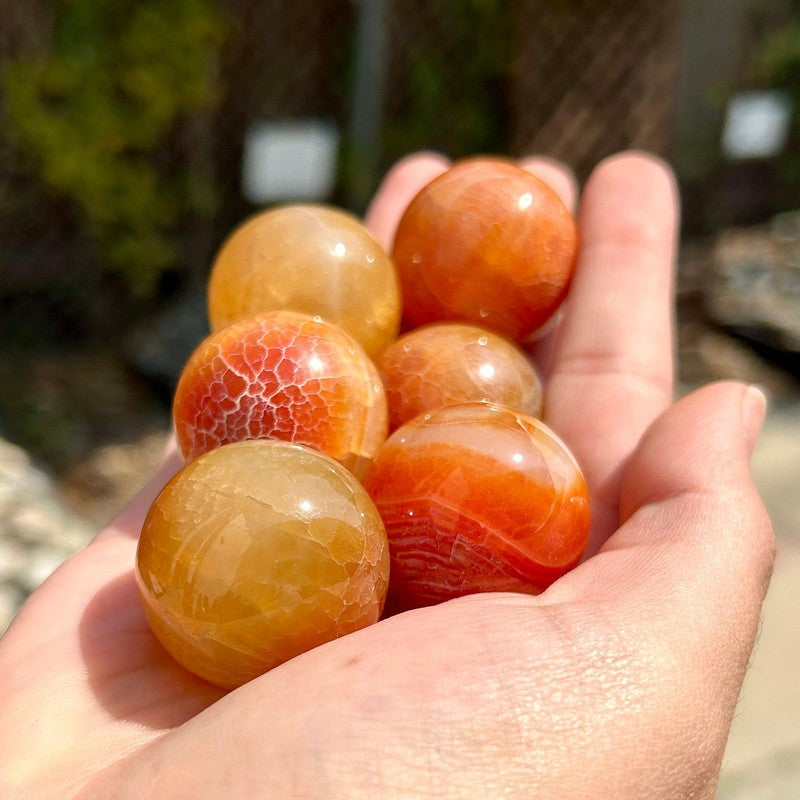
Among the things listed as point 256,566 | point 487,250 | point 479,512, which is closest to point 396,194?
point 487,250

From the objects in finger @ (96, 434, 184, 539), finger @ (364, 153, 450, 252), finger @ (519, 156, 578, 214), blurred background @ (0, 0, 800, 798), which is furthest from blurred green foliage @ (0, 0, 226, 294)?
finger @ (96, 434, 184, 539)

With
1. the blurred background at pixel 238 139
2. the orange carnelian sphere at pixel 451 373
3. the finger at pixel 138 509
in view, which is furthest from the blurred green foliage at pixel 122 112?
the orange carnelian sphere at pixel 451 373

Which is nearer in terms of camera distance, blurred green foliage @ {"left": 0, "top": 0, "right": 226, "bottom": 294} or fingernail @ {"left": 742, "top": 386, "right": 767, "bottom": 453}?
fingernail @ {"left": 742, "top": 386, "right": 767, "bottom": 453}

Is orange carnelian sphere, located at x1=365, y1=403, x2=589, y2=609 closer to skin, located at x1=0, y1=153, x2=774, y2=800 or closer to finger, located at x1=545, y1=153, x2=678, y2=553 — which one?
skin, located at x1=0, y1=153, x2=774, y2=800

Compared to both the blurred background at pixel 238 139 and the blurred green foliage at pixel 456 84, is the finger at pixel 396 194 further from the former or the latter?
the blurred green foliage at pixel 456 84

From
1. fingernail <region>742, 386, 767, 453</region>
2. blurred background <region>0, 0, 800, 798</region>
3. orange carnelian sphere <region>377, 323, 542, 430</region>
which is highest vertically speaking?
fingernail <region>742, 386, 767, 453</region>

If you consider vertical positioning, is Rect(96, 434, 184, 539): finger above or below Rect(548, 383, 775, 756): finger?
below

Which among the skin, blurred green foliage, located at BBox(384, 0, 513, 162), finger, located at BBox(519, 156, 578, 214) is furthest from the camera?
blurred green foliage, located at BBox(384, 0, 513, 162)

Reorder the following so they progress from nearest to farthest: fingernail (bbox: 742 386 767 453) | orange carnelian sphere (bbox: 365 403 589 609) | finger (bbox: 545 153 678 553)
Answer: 1. orange carnelian sphere (bbox: 365 403 589 609)
2. fingernail (bbox: 742 386 767 453)
3. finger (bbox: 545 153 678 553)
